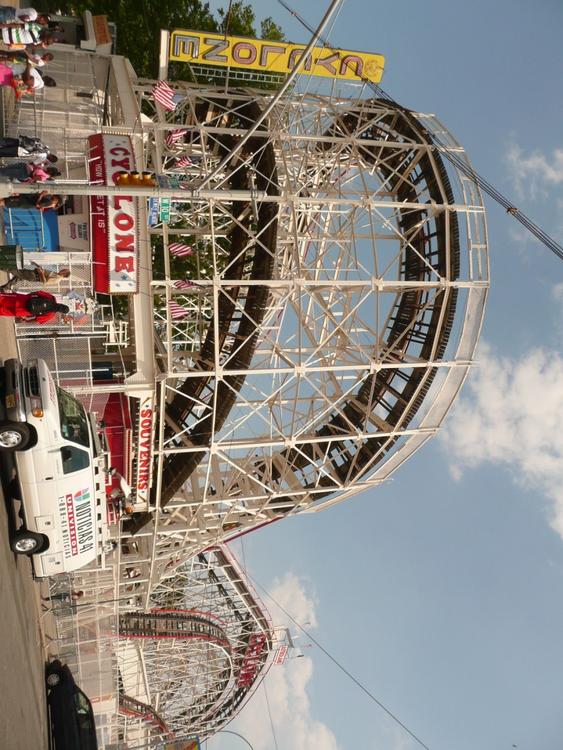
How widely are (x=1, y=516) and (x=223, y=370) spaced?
19.3 feet

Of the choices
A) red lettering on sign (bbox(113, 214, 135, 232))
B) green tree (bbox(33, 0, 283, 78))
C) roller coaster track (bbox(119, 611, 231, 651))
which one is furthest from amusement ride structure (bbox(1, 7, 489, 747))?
green tree (bbox(33, 0, 283, 78))

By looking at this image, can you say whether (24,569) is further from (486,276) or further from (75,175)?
(486,276)

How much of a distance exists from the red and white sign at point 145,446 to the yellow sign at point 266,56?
12.1 meters

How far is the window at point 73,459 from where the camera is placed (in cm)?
1112

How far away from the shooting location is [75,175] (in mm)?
13383

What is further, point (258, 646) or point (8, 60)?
point (258, 646)

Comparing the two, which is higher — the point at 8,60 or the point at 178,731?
the point at 8,60

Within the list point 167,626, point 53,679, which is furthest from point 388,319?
point 167,626

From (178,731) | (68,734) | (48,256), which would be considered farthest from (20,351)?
(178,731)

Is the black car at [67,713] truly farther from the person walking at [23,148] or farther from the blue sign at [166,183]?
the person walking at [23,148]

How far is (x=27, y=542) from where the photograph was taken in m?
10.9

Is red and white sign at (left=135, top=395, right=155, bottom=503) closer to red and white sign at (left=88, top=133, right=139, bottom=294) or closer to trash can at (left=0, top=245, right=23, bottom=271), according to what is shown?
red and white sign at (left=88, top=133, right=139, bottom=294)

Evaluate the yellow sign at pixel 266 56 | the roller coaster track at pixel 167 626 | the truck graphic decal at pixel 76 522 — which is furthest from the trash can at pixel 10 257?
the roller coaster track at pixel 167 626

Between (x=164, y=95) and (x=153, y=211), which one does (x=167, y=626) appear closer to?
(x=153, y=211)
